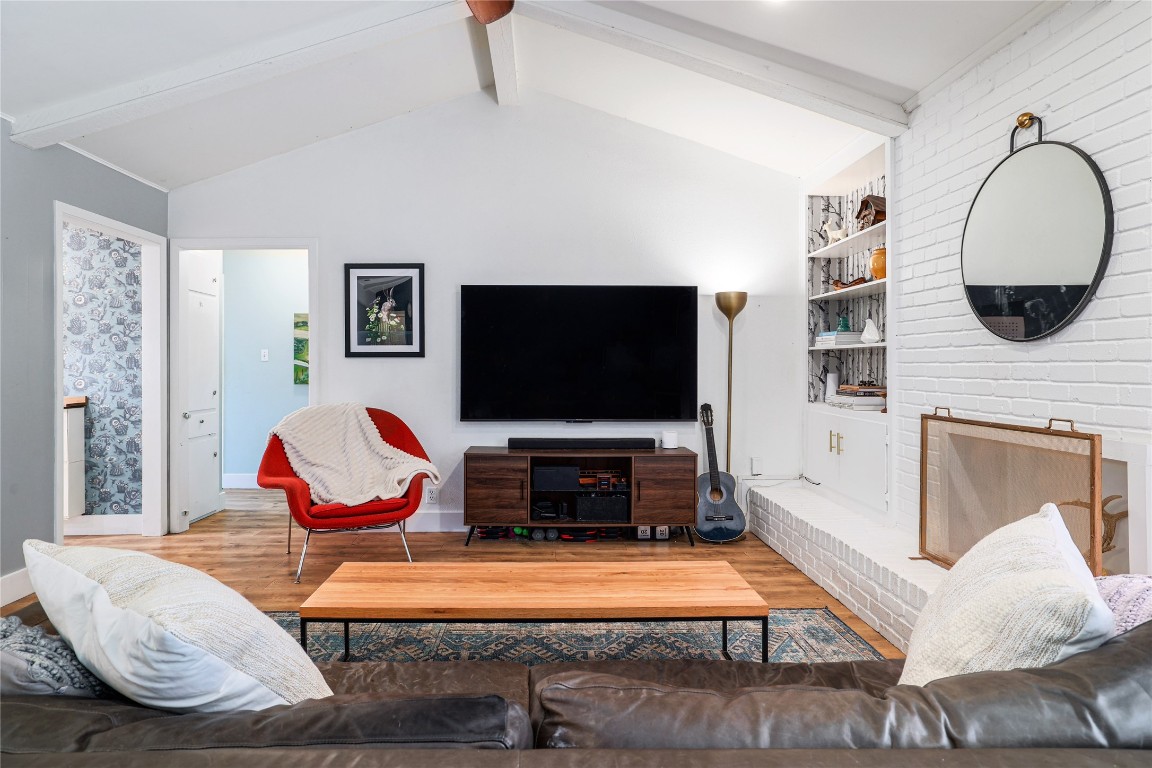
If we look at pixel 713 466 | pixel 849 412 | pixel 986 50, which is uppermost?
pixel 986 50

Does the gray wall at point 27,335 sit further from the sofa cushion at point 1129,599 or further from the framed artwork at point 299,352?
the sofa cushion at point 1129,599

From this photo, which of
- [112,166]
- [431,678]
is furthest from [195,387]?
[431,678]

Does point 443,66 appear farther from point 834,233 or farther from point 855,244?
point 855,244

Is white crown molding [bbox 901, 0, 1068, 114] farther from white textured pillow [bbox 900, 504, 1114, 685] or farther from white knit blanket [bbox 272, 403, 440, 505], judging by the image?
white knit blanket [bbox 272, 403, 440, 505]

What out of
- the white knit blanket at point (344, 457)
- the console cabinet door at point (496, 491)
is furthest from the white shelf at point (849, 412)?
the white knit blanket at point (344, 457)

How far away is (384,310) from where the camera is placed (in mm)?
4215

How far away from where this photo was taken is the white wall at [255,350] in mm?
5684

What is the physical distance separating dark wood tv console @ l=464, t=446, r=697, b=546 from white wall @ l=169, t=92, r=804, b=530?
0.38m

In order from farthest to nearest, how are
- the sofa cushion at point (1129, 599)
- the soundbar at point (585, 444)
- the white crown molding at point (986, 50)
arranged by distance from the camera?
the soundbar at point (585, 444)
the white crown molding at point (986, 50)
the sofa cushion at point (1129, 599)

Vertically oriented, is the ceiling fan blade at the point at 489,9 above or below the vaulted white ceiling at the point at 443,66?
above

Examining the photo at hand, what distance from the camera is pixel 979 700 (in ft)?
2.31

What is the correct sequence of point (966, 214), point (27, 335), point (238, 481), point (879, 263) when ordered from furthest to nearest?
point (238, 481) < point (879, 263) < point (27, 335) < point (966, 214)

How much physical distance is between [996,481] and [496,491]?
258 centimetres

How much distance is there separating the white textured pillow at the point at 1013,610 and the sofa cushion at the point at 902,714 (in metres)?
0.05
